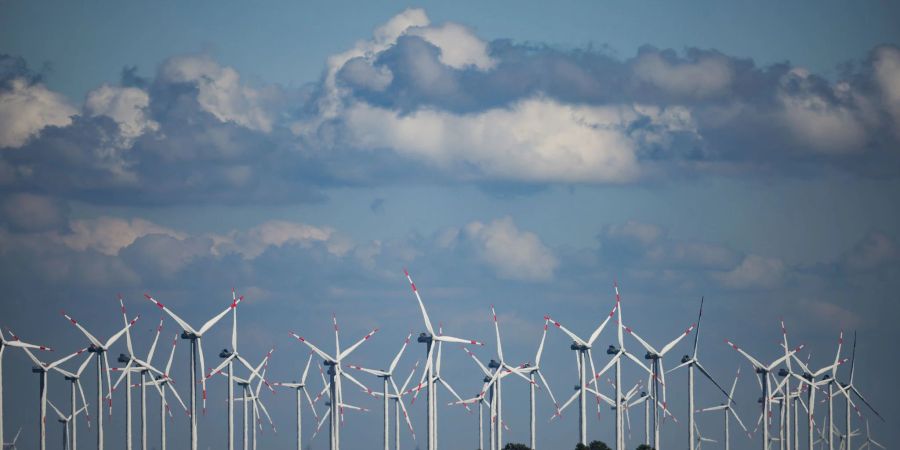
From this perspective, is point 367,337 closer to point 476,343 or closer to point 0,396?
point 476,343

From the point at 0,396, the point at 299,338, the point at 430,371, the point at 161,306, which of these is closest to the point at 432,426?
the point at 430,371

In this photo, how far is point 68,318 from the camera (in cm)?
19912

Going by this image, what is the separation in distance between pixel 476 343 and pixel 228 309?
105ft

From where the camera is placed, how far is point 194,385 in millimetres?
196000

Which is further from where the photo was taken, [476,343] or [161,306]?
[476,343]

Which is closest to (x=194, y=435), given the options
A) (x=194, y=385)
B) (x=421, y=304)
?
(x=194, y=385)

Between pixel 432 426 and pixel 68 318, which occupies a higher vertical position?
pixel 68 318

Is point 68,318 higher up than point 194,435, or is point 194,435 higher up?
point 68,318

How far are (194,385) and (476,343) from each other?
115ft

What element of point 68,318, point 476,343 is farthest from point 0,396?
point 476,343

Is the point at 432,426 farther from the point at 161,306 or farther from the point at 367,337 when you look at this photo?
the point at 161,306

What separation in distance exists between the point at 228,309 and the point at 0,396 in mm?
28906

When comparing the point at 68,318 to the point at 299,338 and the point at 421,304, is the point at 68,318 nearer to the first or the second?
the point at 299,338

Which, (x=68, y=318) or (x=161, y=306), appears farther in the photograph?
(x=68, y=318)
